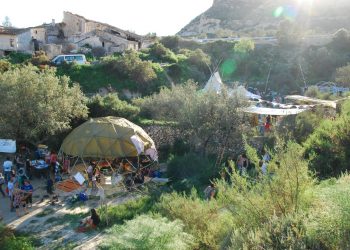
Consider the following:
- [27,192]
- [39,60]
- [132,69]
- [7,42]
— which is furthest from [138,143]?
[7,42]

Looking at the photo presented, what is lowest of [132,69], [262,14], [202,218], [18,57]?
[202,218]

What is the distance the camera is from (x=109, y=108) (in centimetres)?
2097

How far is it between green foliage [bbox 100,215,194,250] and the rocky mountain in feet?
287

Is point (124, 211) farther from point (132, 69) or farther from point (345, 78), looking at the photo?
point (345, 78)

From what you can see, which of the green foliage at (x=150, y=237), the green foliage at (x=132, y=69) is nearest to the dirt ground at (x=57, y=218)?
the green foliage at (x=150, y=237)

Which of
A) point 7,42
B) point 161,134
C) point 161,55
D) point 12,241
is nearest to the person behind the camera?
point 12,241

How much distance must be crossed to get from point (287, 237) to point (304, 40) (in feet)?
160

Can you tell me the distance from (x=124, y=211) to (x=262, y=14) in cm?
10040

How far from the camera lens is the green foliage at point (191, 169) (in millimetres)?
16100

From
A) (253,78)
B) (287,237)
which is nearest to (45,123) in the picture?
(287,237)

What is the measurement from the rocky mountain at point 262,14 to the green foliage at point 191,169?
78.9 metres

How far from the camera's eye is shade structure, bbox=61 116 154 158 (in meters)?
15.8

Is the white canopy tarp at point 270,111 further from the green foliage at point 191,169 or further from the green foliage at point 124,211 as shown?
the green foliage at point 124,211

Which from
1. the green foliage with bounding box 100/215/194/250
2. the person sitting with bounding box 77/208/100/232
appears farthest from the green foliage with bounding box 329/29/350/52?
the green foliage with bounding box 100/215/194/250
